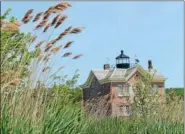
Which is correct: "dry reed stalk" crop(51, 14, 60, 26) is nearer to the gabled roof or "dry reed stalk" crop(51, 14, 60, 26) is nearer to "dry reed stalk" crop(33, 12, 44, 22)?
"dry reed stalk" crop(33, 12, 44, 22)

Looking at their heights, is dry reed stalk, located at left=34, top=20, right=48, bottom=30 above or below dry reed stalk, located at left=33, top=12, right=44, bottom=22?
below

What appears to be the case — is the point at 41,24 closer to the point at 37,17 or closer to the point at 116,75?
the point at 37,17

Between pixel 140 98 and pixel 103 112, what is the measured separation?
609cm

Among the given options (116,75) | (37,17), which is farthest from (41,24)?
(116,75)

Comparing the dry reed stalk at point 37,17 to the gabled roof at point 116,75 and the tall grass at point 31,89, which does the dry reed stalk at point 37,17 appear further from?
the gabled roof at point 116,75

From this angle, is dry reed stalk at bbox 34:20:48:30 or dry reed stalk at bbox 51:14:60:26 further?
dry reed stalk at bbox 51:14:60:26

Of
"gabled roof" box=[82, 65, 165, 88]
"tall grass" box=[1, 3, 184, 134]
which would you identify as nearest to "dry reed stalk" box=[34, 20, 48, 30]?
"tall grass" box=[1, 3, 184, 134]

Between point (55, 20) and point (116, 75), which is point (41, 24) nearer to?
point (55, 20)

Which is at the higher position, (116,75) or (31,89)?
(116,75)

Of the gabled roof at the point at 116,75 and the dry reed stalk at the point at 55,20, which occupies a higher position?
the gabled roof at the point at 116,75

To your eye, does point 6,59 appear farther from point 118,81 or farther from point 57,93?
point 118,81

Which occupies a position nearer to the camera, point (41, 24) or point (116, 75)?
point (41, 24)

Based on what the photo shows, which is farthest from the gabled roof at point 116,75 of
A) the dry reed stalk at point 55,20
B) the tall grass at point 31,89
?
the dry reed stalk at point 55,20

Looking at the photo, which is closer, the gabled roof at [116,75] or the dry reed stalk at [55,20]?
the dry reed stalk at [55,20]
